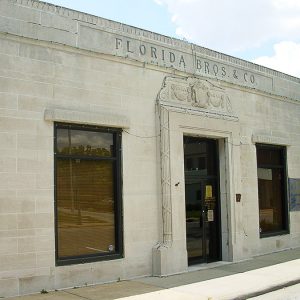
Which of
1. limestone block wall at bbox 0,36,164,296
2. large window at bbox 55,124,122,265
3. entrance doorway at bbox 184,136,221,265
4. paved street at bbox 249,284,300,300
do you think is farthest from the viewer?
entrance doorway at bbox 184,136,221,265

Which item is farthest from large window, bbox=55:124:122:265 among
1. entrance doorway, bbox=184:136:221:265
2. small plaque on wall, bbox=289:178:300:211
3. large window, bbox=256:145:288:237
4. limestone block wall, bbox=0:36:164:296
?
small plaque on wall, bbox=289:178:300:211

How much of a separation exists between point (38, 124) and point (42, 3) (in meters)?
2.31

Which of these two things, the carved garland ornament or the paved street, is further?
the carved garland ornament

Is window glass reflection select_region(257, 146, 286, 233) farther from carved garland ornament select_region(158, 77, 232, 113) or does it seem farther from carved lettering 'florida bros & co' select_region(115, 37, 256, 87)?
carved garland ornament select_region(158, 77, 232, 113)

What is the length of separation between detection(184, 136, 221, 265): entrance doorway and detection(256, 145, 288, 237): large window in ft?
6.54

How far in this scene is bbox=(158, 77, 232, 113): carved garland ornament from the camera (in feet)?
37.4

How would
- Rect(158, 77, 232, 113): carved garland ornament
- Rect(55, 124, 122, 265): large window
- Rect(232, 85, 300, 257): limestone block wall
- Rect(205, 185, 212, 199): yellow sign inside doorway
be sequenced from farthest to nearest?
1. Rect(232, 85, 300, 257): limestone block wall
2. Rect(205, 185, 212, 199): yellow sign inside doorway
3. Rect(158, 77, 232, 113): carved garland ornament
4. Rect(55, 124, 122, 265): large window

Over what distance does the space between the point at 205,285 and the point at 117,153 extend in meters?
3.21

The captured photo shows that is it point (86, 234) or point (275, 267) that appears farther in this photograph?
point (275, 267)

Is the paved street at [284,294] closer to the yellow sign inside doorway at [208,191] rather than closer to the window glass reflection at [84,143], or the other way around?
the yellow sign inside doorway at [208,191]

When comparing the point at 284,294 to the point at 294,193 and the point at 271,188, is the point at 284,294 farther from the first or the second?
the point at 294,193

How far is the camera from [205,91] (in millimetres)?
12234

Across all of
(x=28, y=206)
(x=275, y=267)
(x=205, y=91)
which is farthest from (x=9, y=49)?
(x=275, y=267)

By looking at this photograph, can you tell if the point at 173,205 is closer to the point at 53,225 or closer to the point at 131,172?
the point at 131,172
